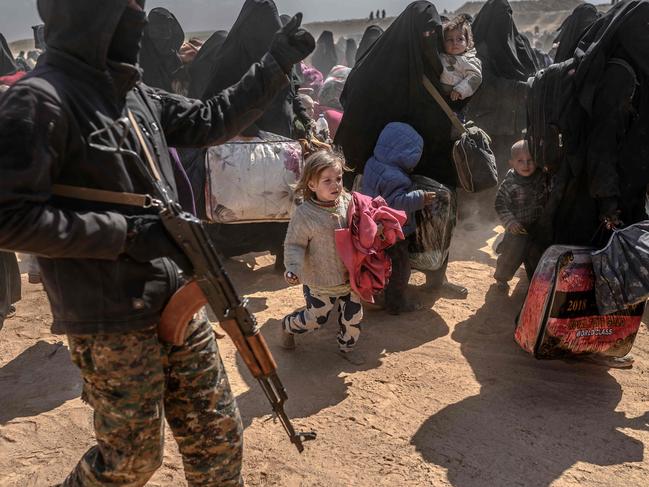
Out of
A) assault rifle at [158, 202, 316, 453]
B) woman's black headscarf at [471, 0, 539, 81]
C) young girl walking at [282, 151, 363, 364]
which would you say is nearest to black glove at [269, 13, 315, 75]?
assault rifle at [158, 202, 316, 453]

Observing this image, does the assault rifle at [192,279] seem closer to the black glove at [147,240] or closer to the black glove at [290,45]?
the black glove at [147,240]

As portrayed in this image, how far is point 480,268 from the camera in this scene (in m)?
5.94

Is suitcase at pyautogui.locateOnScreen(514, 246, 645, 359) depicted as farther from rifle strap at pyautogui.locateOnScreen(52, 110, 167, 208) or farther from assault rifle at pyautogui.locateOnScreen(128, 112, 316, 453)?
rifle strap at pyautogui.locateOnScreen(52, 110, 167, 208)

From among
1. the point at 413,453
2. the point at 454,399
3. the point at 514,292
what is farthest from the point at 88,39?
the point at 514,292

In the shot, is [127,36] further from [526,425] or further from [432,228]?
[432,228]

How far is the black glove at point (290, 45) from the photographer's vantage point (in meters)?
2.62

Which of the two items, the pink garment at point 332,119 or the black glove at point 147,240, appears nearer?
the black glove at point 147,240

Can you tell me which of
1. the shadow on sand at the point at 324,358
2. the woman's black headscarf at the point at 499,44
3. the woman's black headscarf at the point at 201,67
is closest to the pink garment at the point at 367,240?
the shadow on sand at the point at 324,358

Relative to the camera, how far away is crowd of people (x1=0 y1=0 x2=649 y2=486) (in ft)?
6.48

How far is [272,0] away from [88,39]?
15.1ft

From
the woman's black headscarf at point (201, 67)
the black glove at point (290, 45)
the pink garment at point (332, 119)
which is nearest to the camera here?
the black glove at point (290, 45)

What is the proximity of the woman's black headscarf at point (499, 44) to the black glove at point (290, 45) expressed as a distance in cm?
502

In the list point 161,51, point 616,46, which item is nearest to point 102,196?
point 616,46

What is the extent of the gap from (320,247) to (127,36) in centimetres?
208
